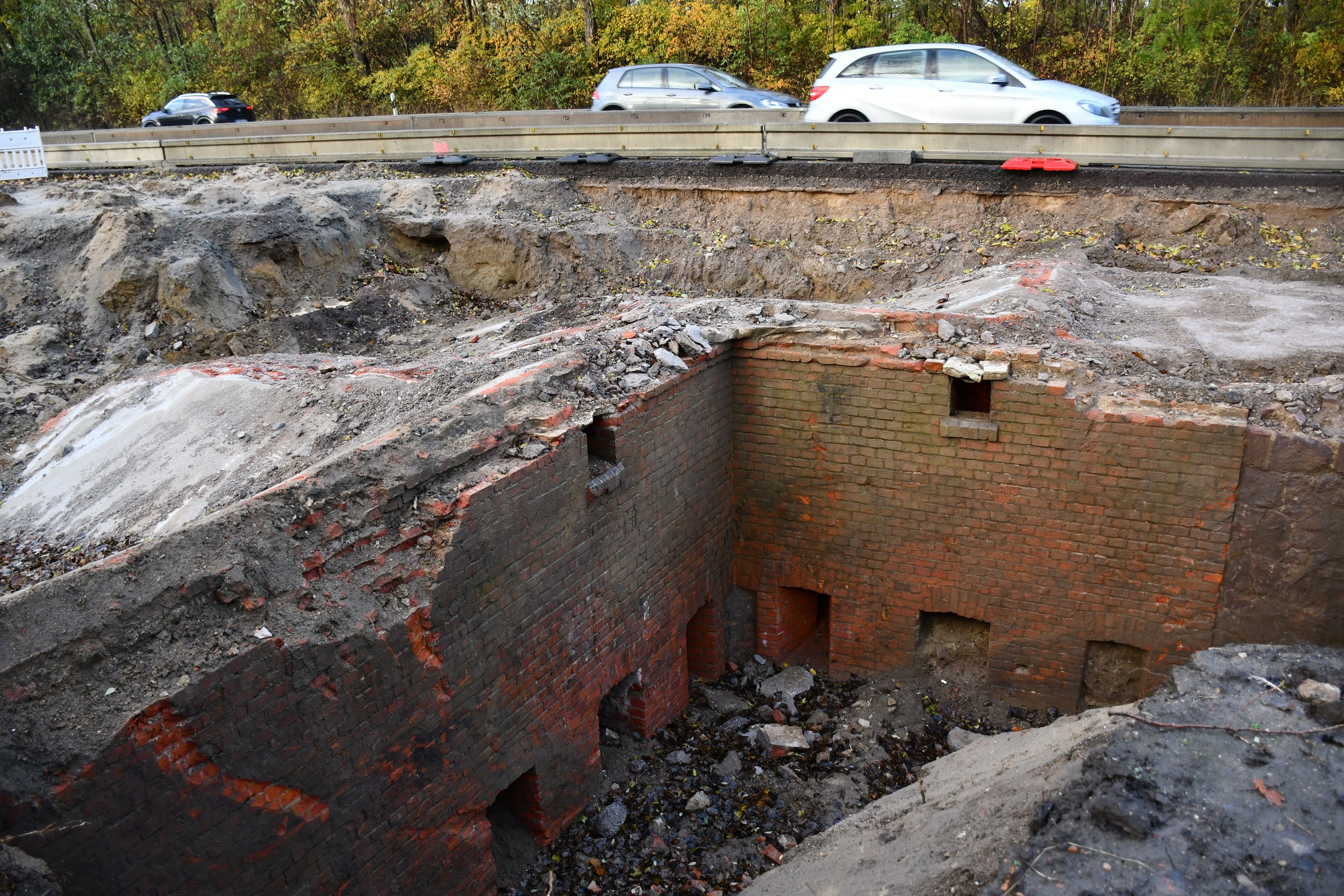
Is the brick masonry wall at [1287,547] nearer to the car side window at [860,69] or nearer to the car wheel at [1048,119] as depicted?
the car wheel at [1048,119]

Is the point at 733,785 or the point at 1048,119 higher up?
the point at 1048,119

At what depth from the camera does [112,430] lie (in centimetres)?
721

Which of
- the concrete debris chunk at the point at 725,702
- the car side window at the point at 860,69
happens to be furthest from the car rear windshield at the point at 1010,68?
the concrete debris chunk at the point at 725,702

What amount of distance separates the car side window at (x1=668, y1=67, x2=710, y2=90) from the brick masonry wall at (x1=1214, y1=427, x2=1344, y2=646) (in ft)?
34.6

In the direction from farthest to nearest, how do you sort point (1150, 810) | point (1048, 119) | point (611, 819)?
point (1048, 119), point (611, 819), point (1150, 810)

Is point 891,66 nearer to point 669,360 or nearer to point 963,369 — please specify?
point 963,369

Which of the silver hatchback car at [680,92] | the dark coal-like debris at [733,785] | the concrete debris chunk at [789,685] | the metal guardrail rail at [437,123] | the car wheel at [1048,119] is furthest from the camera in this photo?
the silver hatchback car at [680,92]

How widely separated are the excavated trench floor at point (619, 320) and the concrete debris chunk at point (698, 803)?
2 cm

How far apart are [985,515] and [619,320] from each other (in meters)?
3.38

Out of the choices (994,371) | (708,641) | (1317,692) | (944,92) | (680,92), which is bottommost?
(708,641)

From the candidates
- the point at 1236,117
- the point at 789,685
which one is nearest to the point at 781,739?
the point at 789,685

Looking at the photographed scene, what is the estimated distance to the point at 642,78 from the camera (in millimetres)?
14492

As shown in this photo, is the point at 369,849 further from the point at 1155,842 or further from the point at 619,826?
the point at 1155,842

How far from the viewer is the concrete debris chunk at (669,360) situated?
259 inches
